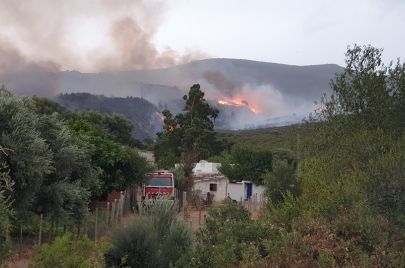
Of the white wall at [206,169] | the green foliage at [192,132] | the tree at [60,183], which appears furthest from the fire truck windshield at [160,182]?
the green foliage at [192,132]

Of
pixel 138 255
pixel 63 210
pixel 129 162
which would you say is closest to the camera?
pixel 138 255

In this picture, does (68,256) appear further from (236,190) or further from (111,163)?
(236,190)

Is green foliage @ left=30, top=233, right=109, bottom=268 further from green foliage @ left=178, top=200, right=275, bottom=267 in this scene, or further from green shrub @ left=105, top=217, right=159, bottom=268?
green foliage @ left=178, top=200, right=275, bottom=267

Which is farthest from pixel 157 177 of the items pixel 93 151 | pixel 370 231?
pixel 370 231

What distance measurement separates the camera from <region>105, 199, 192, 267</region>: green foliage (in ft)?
42.0

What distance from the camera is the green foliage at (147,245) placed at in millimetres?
12797

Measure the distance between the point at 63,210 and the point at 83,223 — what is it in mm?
1824

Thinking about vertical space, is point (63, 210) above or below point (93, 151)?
below

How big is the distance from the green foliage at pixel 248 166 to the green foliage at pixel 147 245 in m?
42.6

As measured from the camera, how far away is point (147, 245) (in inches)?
510

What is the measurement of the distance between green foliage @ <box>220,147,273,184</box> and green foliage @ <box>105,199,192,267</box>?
140 ft

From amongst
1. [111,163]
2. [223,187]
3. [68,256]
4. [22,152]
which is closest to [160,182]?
[111,163]

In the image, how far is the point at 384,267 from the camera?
841 cm

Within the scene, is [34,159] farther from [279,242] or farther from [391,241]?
[391,241]
